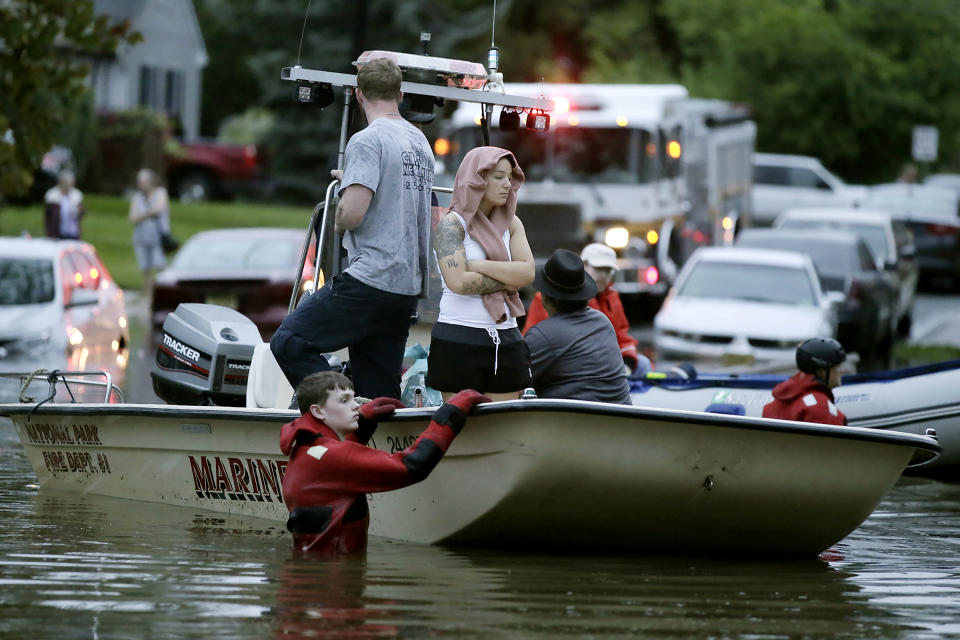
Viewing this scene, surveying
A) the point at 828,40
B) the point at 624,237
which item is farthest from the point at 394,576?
the point at 828,40

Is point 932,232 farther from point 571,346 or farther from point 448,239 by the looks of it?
point 448,239

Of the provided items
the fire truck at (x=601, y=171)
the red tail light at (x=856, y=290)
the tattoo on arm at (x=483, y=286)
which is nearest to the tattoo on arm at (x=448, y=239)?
the tattoo on arm at (x=483, y=286)

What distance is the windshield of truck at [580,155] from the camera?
22.4m

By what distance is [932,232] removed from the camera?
102 feet

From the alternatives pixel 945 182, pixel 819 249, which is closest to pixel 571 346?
pixel 819 249

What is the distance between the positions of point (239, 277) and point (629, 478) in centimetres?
1176

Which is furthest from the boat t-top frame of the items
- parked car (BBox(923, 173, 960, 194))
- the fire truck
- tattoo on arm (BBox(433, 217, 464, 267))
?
parked car (BBox(923, 173, 960, 194))

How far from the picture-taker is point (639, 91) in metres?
23.1

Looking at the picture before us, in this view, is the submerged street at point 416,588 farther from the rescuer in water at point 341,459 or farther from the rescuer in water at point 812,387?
the rescuer in water at point 812,387

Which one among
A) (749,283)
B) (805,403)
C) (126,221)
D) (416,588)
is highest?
(805,403)

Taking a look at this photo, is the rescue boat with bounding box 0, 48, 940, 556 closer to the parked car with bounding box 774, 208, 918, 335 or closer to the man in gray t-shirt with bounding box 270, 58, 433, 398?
the man in gray t-shirt with bounding box 270, 58, 433, 398

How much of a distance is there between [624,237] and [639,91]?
6.97ft

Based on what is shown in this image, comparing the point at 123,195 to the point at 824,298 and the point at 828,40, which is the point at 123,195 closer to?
the point at 828,40

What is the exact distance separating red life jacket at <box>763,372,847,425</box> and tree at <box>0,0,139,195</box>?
8199mm
